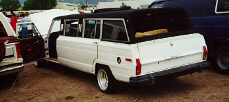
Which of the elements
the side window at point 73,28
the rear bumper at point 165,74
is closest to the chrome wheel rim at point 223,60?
the rear bumper at point 165,74

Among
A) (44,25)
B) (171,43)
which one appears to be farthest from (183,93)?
(44,25)

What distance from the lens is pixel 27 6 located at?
462ft

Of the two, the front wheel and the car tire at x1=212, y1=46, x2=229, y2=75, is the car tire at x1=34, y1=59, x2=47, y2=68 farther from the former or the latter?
the car tire at x1=212, y1=46, x2=229, y2=75

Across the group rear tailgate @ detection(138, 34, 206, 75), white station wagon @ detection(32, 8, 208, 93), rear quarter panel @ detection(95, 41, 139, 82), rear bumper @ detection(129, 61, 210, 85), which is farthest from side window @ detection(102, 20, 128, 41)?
rear bumper @ detection(129, 61, 210, 85)

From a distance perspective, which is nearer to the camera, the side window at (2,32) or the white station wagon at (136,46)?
the white station wagon at (136,46)

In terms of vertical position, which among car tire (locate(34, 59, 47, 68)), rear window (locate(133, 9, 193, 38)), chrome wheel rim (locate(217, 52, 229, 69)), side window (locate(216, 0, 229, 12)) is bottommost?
car tire (locate(34, 59, 47, 68))

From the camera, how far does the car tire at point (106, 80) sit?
201 inches

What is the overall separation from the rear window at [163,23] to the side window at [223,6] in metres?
1.45

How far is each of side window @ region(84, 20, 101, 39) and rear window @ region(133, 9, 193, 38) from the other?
2.99 feet

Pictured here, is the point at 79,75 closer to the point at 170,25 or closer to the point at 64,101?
the point at 64,101

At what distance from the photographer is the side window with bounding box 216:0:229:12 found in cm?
612

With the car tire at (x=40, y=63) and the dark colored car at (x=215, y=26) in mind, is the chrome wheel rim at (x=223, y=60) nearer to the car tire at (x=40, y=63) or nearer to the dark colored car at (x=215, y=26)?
the dark colored car at (x=215, y=26)

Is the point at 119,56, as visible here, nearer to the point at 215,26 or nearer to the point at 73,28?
the point at 73,28

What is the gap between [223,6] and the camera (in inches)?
244
